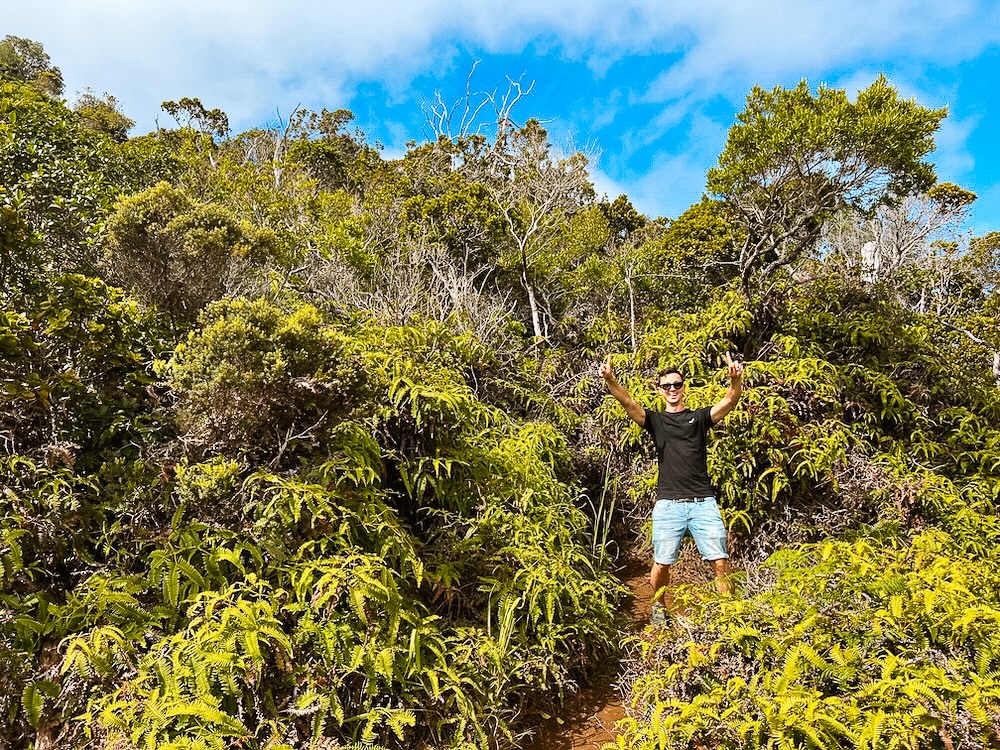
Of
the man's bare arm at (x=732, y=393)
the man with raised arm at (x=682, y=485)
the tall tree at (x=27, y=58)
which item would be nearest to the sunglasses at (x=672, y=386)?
the man with raised arm at (x=682, y=485)

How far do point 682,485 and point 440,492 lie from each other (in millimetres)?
1744

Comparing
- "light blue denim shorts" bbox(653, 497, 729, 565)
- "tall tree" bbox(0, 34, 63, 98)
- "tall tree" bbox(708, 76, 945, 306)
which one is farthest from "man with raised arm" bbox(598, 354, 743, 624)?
"tall tree" bbox(0, 34, 63, 98)

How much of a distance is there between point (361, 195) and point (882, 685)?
52.8ft

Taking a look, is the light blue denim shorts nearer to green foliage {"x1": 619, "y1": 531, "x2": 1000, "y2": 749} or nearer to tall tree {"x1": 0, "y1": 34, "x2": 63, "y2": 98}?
green foliage {"x1": 619, "y1": 531, "x2": 1000, "y2": 749}

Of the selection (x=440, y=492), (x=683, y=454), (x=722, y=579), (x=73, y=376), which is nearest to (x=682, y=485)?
(x=683, y=454)

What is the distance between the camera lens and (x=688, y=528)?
4070mm

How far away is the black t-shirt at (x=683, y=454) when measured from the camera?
408cm

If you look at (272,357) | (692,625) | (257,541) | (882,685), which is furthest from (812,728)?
(272,357)

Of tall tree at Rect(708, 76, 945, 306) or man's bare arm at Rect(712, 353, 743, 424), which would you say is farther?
tall tree at Rect(708, 76, 945, 306)

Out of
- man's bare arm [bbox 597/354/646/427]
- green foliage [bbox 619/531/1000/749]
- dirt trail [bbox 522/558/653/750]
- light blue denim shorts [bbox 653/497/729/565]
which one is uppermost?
man's bare arm [bbox 597/354/646/427]

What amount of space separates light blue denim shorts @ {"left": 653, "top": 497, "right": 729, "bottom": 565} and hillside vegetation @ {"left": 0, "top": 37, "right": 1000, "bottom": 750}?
1.08ft

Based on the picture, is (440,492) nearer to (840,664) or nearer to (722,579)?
(722,579)

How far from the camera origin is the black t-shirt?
4.08 meters

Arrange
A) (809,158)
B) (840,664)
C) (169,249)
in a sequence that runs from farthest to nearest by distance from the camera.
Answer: (809,158), (169,249), (840,664)
